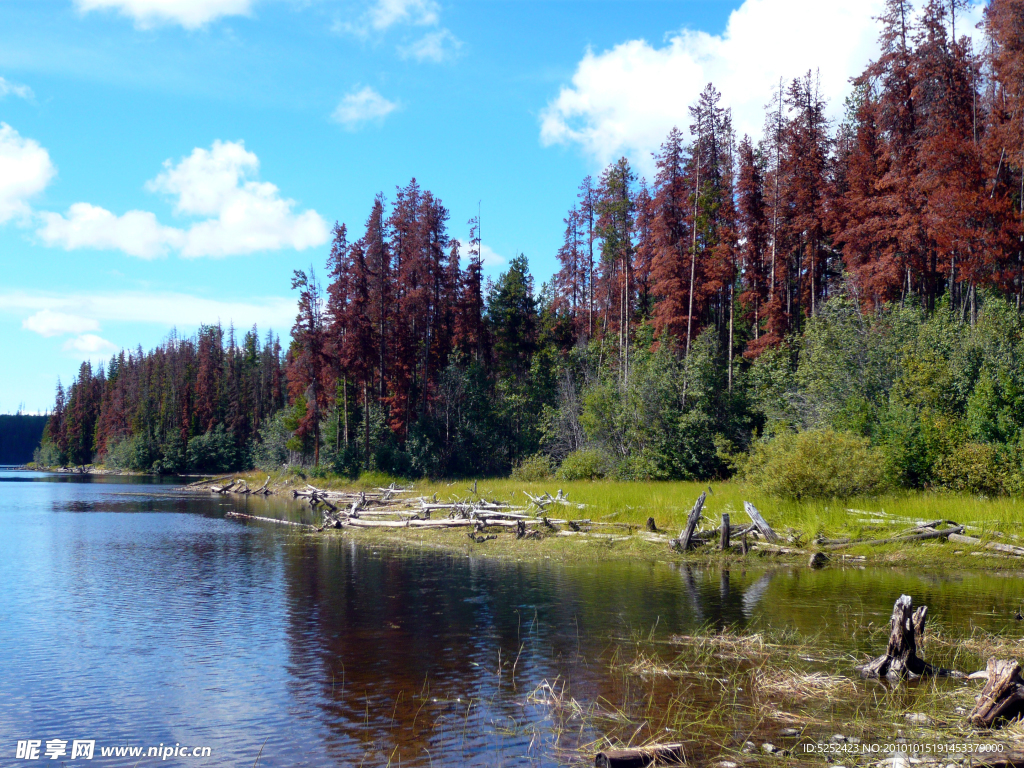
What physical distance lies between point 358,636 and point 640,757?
801 cm

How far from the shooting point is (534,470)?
49.1m

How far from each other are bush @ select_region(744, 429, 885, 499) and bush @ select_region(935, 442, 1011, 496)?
267cm

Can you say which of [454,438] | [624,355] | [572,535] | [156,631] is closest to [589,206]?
[624,355]

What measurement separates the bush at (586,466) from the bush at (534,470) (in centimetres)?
222

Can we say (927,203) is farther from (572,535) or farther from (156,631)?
(156,631)

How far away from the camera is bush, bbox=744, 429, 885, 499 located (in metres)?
24.1

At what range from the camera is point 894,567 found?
813 inches

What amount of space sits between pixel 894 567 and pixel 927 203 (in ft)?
79.5

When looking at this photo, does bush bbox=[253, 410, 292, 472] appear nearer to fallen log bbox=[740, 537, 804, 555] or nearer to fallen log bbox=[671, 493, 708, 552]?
fallen log bbox=[671, 493, 708, 552]

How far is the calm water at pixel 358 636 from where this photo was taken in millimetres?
9367

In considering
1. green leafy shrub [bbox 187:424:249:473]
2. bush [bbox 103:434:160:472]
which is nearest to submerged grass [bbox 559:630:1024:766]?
green leafy shrub [bbox 187:424:249:473]

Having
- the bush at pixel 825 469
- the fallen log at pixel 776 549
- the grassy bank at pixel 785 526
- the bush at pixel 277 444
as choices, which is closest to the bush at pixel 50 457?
the bush at pixel 277 444

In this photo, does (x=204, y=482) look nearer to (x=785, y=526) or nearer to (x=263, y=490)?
(x=263, y=490)

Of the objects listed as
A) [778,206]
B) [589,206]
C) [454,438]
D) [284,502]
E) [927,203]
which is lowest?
[284,502]
